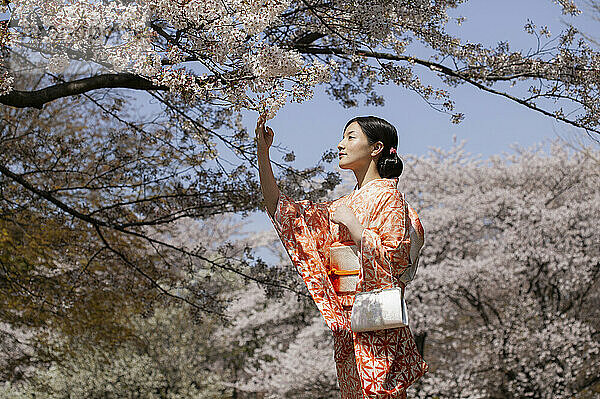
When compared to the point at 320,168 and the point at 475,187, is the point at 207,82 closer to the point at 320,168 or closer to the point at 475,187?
the point at 320,168

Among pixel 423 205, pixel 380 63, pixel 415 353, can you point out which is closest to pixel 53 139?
pixel 380 63

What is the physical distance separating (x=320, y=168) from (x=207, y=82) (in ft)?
5.71

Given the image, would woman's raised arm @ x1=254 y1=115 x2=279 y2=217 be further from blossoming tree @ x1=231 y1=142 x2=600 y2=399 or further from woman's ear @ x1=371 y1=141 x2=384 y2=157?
blossoming tree @ x1=231 y1=142 x2=600 y2=399

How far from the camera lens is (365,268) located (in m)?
1.99

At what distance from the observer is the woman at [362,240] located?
1.97 metres

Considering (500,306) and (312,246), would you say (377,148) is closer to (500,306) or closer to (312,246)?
(312,246)

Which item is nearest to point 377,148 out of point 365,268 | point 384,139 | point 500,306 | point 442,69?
point 384,139

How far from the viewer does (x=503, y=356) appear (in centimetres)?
789

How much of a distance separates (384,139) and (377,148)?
4cm

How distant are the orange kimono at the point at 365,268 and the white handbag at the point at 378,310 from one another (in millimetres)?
29

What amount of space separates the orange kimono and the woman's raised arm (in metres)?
0.03

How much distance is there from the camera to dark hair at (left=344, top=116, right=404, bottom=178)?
2.26 m

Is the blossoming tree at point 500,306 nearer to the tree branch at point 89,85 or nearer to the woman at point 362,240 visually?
the tree branch at point 89,85

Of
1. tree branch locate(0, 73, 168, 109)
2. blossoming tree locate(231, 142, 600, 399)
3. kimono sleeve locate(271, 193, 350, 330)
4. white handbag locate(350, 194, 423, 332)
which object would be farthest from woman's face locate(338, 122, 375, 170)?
blossoming tree locate(231, 142, 600, 399)
